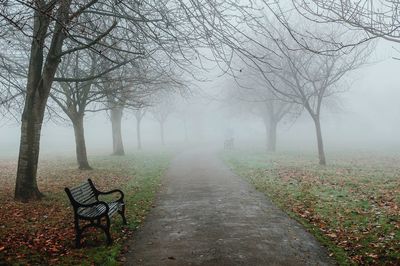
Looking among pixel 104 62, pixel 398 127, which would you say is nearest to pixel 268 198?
pixel 104 62

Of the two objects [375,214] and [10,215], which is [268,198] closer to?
[375,214]

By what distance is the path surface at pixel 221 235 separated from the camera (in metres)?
6.20

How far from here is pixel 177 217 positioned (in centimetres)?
923

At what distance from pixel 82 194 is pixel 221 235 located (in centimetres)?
313

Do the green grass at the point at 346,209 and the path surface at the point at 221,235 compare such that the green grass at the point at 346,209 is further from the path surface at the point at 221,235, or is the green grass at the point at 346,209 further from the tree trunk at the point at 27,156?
the tree trunk at the point at 27,156

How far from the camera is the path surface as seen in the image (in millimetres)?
6203

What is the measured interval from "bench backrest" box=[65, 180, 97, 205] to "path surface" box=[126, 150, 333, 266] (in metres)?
1.41

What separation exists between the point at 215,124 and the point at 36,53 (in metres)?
81.0

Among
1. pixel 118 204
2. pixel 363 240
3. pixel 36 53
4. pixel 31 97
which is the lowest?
pixel 363 240

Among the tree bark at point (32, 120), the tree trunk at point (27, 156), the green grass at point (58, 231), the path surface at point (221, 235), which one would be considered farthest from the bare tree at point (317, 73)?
the tree trunk at point (27, 156)

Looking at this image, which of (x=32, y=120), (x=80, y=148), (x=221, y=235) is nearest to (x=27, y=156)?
(x=32, y=120)

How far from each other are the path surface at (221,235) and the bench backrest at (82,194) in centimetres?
141

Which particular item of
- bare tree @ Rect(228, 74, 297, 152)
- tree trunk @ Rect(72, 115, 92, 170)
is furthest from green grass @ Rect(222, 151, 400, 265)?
bare tree @ Rect(228, 74, 297, 152)

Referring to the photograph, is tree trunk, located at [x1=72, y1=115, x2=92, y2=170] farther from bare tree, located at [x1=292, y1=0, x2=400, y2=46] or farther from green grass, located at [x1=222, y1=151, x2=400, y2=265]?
bare tree, located at [x1=292, y1=0, x2=400, y2=46]
